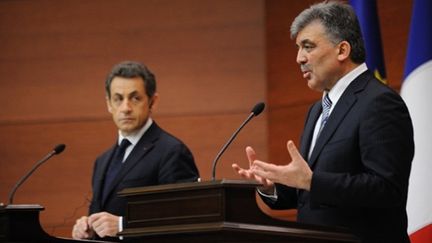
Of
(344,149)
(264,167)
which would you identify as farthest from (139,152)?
(264,167)

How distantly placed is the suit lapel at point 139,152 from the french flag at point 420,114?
4.25 ft

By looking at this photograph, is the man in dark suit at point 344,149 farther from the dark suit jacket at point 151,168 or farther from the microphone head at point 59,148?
the microphone head at point 59,148

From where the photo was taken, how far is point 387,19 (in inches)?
222

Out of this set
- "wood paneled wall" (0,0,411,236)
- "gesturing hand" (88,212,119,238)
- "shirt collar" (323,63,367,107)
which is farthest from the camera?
"wood paneled wall" (0,0,411,236)

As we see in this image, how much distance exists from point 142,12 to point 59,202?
59.4 inches

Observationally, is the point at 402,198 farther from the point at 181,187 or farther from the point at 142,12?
the point at 142,12

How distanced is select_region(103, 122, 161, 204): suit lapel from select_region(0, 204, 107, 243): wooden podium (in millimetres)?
725

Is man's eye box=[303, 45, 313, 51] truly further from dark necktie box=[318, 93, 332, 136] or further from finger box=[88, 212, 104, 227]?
finger box=[88, 212, 104, 227]

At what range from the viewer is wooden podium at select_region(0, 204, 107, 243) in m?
3.54

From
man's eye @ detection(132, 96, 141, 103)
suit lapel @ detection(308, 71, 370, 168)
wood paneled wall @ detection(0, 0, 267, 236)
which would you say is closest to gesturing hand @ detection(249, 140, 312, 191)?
suit lapel @ detection(308, 71, 370, 168)

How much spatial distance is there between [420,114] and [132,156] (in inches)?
Result: 57.2

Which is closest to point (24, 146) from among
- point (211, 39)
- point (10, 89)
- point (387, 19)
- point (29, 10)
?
point (10, 89)

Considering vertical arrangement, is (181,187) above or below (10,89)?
below

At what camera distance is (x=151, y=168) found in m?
4.26
